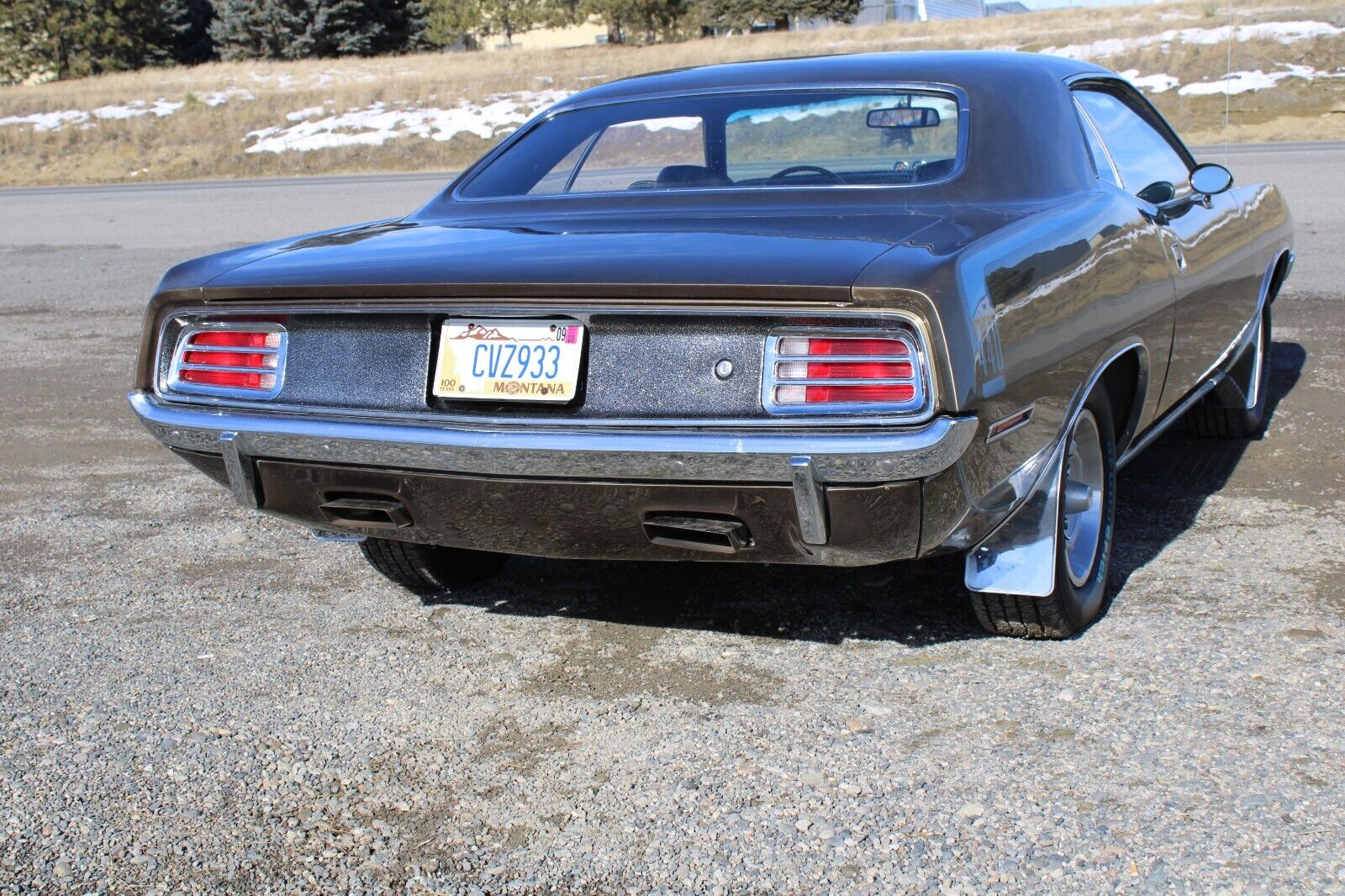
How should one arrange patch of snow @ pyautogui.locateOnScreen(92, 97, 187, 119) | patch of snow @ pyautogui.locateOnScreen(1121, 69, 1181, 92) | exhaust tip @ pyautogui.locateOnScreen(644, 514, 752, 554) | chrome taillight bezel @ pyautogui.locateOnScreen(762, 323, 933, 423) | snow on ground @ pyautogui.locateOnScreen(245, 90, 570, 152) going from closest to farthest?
chrome taillight bezel @ pyautogui.locateOnScreen(762, 323, 933, 423) → exhaust tip @ pyautogui.locateOnScreen(644, 514, 752, 554) → patch of snow @ pyautogui.locateOnScreen(1121, 69, 1181, 92) → snow on ground @ pyautogui.locateOnScreen(245, 90, 570, 152) → patch of snow @ pyautogui.locateOnScreen(92, 97, 187, 119)

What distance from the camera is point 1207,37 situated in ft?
96.6

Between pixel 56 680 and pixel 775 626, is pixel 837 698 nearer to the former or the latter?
pixel 775 626

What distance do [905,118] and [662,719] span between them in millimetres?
1767

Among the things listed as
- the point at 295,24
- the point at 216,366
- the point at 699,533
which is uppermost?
the point at 216,366

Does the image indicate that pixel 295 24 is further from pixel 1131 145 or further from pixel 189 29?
pixel 1131 145

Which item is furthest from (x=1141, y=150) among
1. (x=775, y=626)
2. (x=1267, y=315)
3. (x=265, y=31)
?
(x=265, y=31)

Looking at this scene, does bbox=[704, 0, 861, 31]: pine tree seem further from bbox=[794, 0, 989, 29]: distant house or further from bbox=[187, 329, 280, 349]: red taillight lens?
bbox=[187, 329, 280, 349]: red taillight lens

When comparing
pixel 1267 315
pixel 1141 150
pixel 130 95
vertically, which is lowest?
pixel 130 95

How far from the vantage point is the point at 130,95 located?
130 ft

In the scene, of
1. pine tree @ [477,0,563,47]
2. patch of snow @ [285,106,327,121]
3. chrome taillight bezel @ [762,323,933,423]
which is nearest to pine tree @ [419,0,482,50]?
pine tree @ [477,0,563,47]

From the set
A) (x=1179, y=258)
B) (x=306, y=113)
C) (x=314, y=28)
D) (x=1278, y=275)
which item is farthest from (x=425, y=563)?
(x=314, y=28)

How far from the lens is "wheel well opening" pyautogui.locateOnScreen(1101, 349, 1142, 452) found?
357cm

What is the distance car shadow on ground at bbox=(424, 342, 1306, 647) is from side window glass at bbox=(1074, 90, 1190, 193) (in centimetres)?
106

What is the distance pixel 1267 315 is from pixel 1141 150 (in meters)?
1.56
